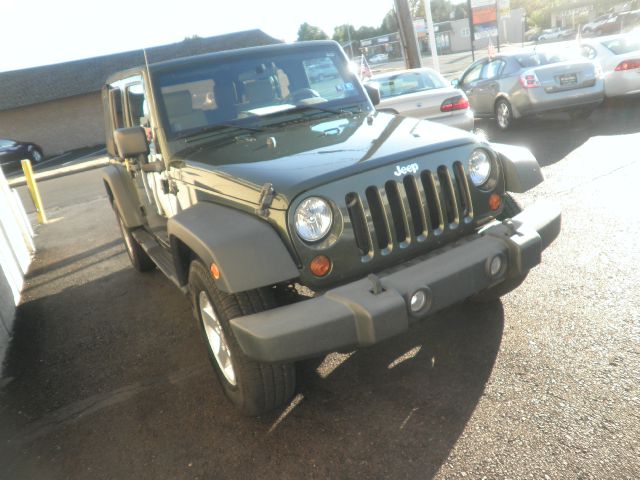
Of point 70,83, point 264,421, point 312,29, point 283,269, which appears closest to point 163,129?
point 283,269

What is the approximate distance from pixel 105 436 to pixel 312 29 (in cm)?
8723

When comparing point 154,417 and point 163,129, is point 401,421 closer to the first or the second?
point 154,417

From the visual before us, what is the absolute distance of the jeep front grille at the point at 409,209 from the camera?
2.62m

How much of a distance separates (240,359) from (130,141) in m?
1.69

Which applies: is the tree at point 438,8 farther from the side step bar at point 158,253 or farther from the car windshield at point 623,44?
the side step bar at point 158,253

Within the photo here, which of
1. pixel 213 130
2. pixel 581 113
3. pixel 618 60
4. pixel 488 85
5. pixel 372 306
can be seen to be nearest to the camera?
pixel 372 306

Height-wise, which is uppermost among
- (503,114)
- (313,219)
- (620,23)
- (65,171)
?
(620,23)

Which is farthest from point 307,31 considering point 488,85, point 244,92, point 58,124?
→ point 244,92

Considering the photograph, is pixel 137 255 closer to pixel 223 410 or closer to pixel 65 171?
pixel 223 410

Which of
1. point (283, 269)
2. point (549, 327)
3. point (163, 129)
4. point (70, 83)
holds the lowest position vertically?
point (549, 327)

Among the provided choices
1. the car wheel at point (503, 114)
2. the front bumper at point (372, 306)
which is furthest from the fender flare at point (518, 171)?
the car wheel at point (503, 114)

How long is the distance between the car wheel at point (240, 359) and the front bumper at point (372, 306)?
0.42 feet

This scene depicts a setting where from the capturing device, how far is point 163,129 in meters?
3.67

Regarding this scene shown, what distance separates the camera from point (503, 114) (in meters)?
10.5
